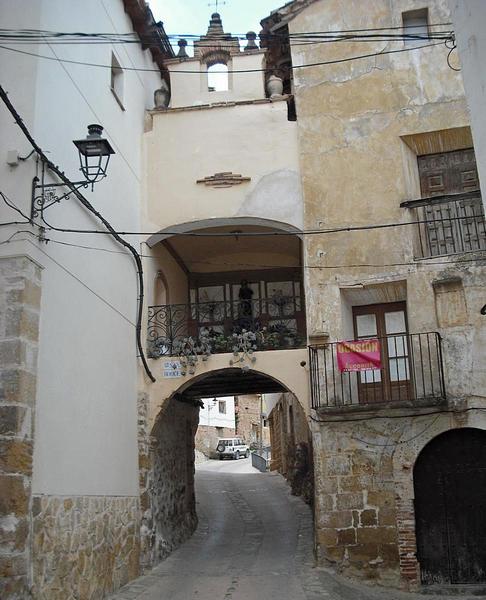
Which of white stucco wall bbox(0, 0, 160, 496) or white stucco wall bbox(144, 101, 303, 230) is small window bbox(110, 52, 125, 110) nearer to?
white stucco wall bbox(0, 0, 160, 496)

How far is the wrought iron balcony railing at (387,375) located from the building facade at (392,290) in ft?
0.07

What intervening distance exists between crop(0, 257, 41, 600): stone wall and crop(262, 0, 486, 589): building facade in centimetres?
476

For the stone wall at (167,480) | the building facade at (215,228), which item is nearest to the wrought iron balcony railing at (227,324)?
the building facade at (215,228)

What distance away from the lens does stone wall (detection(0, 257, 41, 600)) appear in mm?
7062

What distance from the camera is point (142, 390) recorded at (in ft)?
38.3

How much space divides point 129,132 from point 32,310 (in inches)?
210

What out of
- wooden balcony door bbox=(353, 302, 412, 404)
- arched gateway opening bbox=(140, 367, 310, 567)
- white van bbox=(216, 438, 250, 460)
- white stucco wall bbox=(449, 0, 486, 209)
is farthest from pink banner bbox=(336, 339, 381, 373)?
white van bbox=(216, 438, 250, 460)

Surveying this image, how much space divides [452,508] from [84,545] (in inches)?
210

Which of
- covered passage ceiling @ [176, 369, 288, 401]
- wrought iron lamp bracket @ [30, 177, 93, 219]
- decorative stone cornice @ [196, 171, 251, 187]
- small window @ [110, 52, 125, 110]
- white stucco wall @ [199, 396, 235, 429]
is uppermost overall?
small window @ [110, 52, 125, 110]

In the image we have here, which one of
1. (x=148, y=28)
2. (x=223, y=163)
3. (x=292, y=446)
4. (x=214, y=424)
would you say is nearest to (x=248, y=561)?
(x=223, y=163)

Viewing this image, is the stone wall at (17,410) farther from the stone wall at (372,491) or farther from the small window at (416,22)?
the small window at (416,22)

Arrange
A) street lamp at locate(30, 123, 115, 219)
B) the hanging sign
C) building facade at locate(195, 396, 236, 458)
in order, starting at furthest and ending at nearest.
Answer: building facade at locate(195, 396, 236, 458), the hanging sign, street lamp at locate(30, 123, 115, 219)

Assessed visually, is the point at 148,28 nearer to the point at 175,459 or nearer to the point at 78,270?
the point at 78,270

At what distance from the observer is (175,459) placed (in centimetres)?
1369
